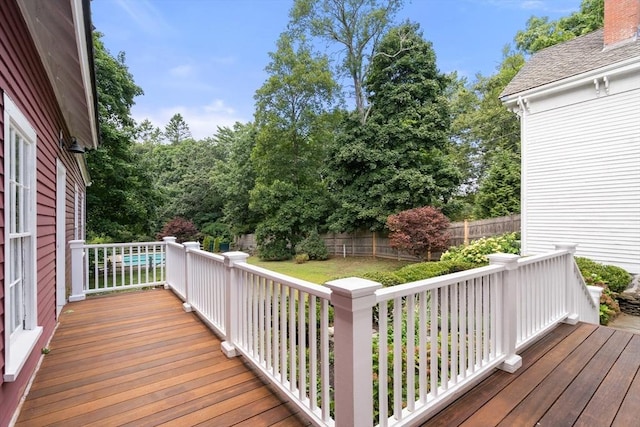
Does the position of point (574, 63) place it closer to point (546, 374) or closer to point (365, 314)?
point (546, 374)

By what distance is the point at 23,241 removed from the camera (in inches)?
98.9

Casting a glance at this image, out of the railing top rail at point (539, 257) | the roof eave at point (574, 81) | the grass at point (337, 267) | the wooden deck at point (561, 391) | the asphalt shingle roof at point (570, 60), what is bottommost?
the grass at point (337, 267)

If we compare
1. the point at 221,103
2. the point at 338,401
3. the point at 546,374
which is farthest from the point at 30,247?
the point at 221,103

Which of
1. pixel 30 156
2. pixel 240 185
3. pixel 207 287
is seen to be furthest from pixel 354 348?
pixel 240 185

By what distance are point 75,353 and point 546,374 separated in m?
4.44

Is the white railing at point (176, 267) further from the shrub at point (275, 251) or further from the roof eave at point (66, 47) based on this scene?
the shrub at point (275, 251)

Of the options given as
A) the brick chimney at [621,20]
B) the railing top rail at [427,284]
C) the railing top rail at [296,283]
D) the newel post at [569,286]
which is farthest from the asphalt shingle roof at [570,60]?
the railing top rail at [296,283]

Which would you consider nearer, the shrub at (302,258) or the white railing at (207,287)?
the white railing at (207,287)

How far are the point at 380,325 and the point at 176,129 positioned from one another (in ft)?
147

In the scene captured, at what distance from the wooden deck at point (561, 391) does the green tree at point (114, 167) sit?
12264 mm

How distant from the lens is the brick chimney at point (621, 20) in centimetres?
731

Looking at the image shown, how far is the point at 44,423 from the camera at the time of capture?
2.07 meters

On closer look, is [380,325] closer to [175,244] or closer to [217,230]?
[175,244]

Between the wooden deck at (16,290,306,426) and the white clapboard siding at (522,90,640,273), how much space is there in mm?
8390
